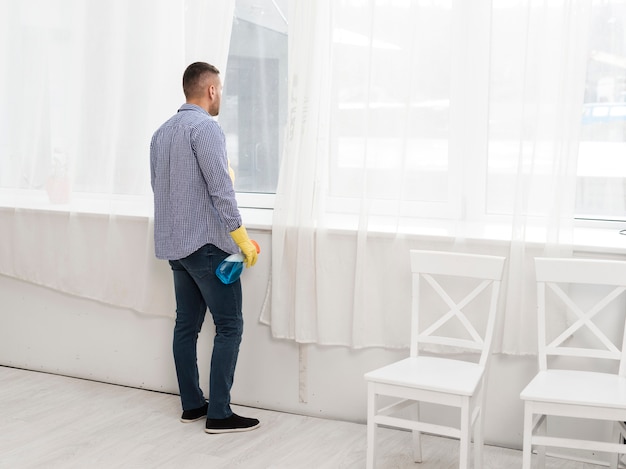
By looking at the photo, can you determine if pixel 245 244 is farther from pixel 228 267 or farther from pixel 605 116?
pixel 605 116

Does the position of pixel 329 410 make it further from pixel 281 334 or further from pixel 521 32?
pixel 521 32

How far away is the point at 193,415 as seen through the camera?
329 centimetres

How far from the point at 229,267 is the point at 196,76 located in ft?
2.35

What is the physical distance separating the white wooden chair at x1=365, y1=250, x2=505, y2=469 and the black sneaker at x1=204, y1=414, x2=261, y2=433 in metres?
0.59

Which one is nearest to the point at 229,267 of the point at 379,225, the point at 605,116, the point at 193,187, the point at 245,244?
the point at 245,244

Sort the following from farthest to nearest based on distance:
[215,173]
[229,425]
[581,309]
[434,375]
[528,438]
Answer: [229,425]
[215,173]
[581,309]
[434,375]
[528,438]

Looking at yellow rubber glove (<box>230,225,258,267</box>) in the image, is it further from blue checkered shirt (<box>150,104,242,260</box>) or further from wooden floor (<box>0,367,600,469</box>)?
wooden floor (<box>0,367,600,469</box>)


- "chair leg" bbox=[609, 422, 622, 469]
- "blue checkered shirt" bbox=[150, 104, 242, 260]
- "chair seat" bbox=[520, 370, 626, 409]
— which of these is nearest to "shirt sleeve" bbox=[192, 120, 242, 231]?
Result: "blue checkered shirt" bbox=[150, 104, 242, 260]

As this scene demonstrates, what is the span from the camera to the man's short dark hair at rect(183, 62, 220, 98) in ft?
10.0

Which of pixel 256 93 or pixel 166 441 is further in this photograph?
pixel 256 93

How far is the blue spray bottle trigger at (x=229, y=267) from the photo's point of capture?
9.92 ft

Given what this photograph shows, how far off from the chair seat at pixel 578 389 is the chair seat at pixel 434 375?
0.18 m

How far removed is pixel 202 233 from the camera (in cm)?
301

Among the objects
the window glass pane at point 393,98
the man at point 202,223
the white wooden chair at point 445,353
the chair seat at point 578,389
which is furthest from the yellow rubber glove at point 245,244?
the chair seat at point 578,389
